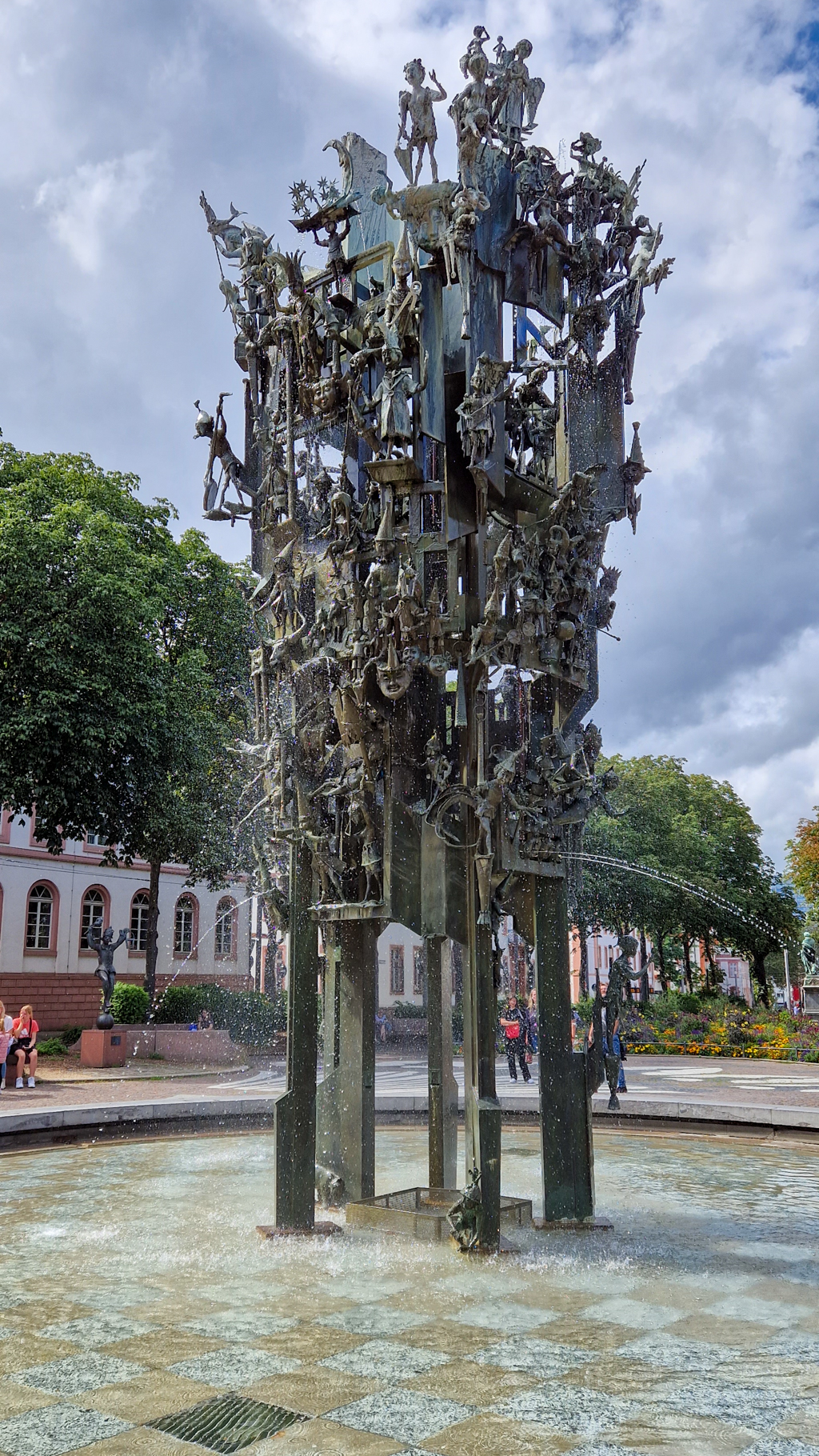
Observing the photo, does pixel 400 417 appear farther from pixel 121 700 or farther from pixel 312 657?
pixel 121 700

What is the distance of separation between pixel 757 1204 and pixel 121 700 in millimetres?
21614

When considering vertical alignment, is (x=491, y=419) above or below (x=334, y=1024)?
above

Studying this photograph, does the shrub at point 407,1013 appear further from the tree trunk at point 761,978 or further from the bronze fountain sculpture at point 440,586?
the bronze fountain sculpture at point 440,586

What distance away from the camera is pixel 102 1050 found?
3073 cm

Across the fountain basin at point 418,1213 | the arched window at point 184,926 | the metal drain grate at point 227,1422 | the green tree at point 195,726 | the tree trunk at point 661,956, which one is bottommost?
the metal drain grate at point 227,1422

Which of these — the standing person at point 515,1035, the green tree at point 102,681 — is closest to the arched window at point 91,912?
the green tree at point 102,681

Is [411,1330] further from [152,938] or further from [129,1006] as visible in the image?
[129,1006]

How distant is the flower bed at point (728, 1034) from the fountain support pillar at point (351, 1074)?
2337cm

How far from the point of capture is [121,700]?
28.7m

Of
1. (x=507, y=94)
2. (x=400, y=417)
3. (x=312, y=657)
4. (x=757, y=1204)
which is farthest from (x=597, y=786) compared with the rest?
(x=507, y=94)

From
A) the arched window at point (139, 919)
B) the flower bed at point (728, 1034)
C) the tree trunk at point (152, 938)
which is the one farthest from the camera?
the arched window at point (139, 919)

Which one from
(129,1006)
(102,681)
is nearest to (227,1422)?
(102,681)

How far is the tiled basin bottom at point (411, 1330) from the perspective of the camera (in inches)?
198

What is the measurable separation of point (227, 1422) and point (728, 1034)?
3486 cm
